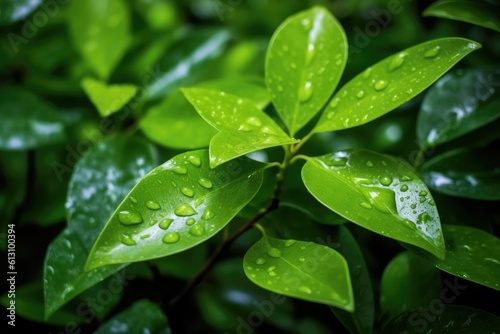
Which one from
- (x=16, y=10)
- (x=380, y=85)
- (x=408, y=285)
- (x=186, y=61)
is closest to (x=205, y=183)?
(x=380, y=85)

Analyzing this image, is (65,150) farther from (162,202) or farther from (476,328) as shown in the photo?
(476,328)

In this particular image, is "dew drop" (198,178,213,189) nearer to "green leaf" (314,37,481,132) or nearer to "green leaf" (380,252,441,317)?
"green leaf" (314,37,481,132)

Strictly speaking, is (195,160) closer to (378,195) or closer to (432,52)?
(378,195)

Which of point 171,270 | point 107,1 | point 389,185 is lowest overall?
point 171,270

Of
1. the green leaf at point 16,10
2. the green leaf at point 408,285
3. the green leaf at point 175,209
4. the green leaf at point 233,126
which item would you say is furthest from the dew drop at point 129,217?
the green leaf at point 16,10

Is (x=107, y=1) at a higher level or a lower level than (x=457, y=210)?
higher

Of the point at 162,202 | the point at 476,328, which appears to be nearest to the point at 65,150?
the point at 162,202
